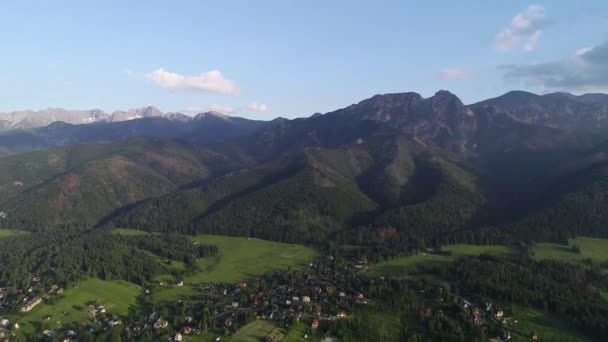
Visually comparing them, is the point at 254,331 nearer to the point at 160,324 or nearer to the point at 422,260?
the point at 160,324

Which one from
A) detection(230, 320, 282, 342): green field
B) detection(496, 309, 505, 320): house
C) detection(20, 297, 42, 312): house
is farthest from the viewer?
detection(20, 297, 42, 312): house

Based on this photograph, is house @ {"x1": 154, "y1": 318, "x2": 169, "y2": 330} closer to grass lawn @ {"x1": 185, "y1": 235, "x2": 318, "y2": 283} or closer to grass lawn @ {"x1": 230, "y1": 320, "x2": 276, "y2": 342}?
grass lawn @ {"x1": 230, "y1": 320, "x2": 276, "y2": 342}

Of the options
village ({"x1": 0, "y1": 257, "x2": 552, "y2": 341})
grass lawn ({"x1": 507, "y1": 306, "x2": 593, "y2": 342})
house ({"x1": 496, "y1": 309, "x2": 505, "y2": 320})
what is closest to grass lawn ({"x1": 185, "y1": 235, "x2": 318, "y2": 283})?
village ({"x1": 0, "y1": 257, "x2": 552, "y2": 341})

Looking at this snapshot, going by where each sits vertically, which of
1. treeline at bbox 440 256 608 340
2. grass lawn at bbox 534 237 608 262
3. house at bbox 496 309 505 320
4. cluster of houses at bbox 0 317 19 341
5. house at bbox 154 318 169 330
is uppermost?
grass lawn at bbox 534 237 608 262

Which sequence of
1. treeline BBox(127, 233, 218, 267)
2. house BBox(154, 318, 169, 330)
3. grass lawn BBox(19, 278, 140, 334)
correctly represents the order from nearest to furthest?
house BBox(154, 318, 169, 330) < grass lawn BBox(19, 278, 140, 334) < treeline BBox(127, 233, 218, 267)

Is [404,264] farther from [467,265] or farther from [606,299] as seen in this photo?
[606,299]

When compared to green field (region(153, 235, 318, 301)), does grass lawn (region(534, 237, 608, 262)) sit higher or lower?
higher

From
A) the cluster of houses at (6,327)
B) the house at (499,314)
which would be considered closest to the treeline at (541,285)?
the house at (499,314)
